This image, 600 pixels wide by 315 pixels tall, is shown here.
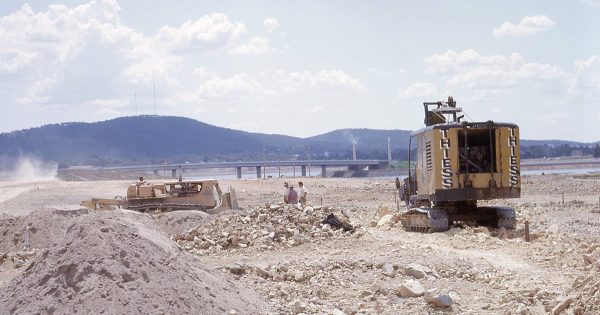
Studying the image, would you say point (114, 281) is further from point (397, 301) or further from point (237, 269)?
point (397, 301)

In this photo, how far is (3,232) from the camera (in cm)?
2331

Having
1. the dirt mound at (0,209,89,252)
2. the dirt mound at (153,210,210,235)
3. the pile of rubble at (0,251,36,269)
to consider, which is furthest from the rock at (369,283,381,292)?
the dirt mound at (0,209,89,252)

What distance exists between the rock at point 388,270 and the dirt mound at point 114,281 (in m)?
3.22

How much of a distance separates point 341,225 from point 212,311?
32.7ft

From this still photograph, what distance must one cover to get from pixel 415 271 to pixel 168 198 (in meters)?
15.9

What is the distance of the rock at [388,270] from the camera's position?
1389cm

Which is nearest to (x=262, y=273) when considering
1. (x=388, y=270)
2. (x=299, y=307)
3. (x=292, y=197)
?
(x=388, y=270)

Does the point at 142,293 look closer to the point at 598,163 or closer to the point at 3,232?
the point at 3,232

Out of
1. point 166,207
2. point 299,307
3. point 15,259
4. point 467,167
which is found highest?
point 467,167

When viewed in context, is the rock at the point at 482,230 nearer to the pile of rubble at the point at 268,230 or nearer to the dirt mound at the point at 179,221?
the pile of rubble at the point at 268,230

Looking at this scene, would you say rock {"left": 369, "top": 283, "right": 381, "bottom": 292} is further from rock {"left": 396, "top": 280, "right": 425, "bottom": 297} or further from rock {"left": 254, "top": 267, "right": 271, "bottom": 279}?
rock {"left": 254, "top": 267, "right": 271, "bottom": 279}

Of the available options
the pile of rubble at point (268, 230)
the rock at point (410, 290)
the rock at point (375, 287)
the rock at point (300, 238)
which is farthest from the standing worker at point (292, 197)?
the rock at point (410, 290)

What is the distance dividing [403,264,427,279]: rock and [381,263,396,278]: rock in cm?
23

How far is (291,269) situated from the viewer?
14.1 meters
